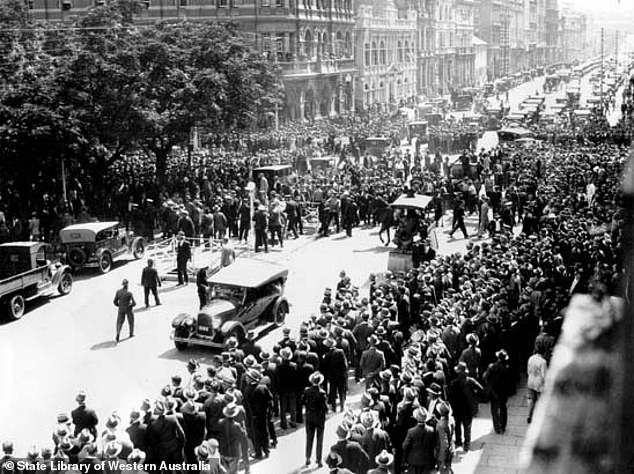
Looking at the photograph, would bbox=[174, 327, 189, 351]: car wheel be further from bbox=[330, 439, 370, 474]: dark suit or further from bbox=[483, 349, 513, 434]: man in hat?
bbox=[330, 439, 370, 474]: dark suit

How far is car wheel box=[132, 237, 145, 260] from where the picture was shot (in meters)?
24.3

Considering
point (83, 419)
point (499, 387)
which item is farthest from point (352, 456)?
point (83, 419)

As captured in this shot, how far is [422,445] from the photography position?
10414 millimetres

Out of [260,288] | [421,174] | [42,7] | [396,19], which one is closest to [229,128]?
[421,174]

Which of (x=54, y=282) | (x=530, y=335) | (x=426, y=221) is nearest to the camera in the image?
(x=530, y=335)

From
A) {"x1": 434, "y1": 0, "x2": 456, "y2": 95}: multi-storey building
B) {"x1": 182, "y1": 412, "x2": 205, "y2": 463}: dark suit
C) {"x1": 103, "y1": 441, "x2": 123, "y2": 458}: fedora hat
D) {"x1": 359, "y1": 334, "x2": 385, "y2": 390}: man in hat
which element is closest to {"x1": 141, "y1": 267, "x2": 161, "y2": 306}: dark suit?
{"x1": 359, "y1": 334, "x2": 385, "y2": 390}: man in hat

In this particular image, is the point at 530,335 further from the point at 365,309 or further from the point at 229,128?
the point at 229,128

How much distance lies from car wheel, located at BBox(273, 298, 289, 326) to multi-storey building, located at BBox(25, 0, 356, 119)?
34.0 metres

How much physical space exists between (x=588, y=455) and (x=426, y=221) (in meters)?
16.2

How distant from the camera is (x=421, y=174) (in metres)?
32.3

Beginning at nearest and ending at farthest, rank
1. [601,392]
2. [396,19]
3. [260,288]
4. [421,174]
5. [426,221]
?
1. [601,392]
2. [260,288]
3. [426,221]
4. [421,174]
5. [396,19]

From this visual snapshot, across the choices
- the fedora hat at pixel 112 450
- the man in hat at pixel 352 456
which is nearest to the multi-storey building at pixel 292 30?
the fedora hat at pixel 112 450

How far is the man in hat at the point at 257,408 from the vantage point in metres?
11.9

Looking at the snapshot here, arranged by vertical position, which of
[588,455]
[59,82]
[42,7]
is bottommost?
[588,455]
